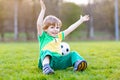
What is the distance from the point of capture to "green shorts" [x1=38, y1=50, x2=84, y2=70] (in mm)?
4424

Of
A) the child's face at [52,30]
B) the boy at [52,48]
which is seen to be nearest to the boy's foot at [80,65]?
the boy at [52,48]

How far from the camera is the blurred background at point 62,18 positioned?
87.6 ft

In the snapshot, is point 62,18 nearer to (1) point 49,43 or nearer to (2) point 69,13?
(2) point 69,13

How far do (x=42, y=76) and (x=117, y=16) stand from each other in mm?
26661

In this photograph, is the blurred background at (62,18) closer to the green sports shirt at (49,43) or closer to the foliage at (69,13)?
the foliage at (69,13)

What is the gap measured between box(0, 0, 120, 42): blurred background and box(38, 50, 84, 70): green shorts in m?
20.5

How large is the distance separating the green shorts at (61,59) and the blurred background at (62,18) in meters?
20.5

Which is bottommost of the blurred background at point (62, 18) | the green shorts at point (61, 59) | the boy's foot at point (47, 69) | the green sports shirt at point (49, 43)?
the boy's foot at point (47, 69)

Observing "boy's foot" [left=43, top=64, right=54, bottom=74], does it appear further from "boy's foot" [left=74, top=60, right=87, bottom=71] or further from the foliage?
the foliage

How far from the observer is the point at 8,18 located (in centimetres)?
Result: 2777

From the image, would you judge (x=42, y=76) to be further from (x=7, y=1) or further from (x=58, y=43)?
(x=7, y=1)

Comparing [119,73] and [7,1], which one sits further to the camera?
Result: [7,1]

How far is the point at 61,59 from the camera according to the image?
178 inches

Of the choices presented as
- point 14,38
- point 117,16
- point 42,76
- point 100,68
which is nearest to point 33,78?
point 42,76
